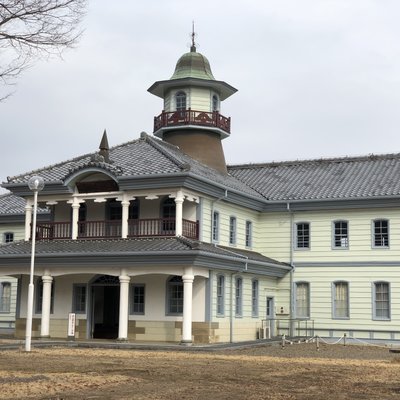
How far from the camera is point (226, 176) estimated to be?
36969mm

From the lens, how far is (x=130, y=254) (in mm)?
27797

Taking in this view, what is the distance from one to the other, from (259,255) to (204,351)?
1042 centimetres

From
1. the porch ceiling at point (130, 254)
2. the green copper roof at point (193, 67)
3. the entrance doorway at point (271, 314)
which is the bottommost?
the entrance doorway at point (271, 314)

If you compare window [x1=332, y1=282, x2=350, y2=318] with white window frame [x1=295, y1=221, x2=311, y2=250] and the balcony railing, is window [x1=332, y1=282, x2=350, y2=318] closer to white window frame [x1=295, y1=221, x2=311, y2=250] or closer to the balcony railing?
white window frame [x1=295, y1=221, x2=311, y2=250]

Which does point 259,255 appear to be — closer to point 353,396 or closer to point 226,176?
point 226,176

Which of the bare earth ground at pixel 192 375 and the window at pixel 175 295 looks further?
the window at pixel 175 295

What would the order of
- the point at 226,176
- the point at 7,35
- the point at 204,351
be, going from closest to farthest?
the point at 7,35
the point at 204,351
the point at 226,176

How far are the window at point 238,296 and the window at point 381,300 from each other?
645 cm

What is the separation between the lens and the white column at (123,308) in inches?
1110

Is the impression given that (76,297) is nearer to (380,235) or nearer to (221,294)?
(221,294)

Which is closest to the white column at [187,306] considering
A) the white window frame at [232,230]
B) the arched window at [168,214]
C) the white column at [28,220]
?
the arched window at [168,214]

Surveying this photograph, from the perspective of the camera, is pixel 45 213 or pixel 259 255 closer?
pixel 259 255

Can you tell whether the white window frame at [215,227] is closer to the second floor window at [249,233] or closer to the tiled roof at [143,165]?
the tiled roof at [143,165]

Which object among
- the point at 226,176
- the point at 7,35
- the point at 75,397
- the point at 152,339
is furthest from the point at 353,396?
the point at 226,176
